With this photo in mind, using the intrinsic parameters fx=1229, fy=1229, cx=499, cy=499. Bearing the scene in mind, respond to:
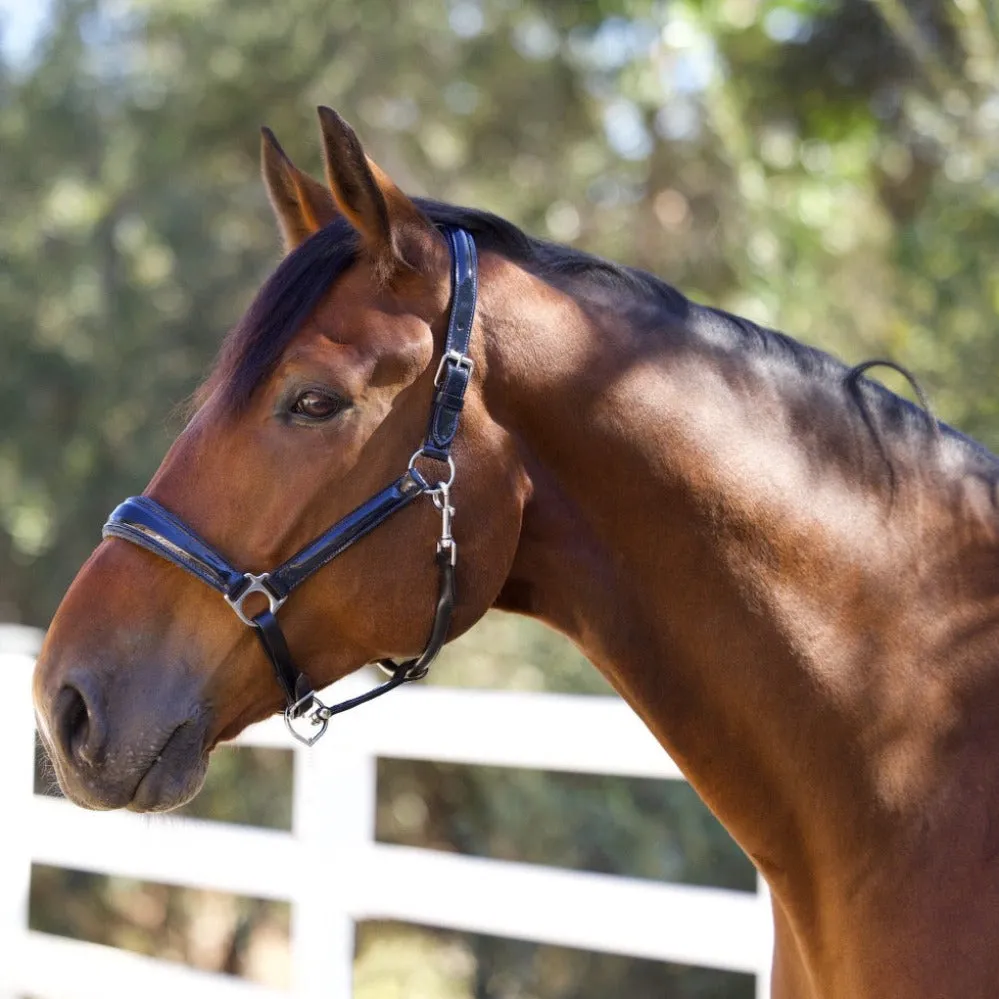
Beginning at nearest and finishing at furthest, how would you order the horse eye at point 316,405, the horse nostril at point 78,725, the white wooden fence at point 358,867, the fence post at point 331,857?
the horse nostril at point 78,725 → the horse eye at point 316,405 → the white wooden fence at point 358,867 → the fence post at point 331,857

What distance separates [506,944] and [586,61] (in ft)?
23.7

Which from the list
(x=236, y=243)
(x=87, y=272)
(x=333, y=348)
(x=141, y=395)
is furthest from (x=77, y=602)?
(x=87, y=272)

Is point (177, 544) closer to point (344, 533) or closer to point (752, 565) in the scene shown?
point (344, 533)

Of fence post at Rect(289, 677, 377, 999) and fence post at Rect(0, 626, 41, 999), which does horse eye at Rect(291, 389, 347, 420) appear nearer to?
fence post at Rect(289, 677, 377, 999)

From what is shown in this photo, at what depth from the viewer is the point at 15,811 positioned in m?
4.68

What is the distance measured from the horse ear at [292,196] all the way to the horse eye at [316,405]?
0.39m

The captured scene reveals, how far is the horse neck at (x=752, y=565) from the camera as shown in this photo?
1.89m

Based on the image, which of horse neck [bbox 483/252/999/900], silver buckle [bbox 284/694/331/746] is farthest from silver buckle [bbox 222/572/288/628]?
horse neck [bbox 483/252/999/900]

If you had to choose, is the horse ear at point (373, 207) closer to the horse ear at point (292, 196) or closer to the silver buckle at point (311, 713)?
the horse ear at point (292, 196)

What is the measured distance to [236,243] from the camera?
11609 mm

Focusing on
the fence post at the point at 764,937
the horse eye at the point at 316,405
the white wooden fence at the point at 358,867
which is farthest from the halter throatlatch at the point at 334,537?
the fence post at the point at 764,937

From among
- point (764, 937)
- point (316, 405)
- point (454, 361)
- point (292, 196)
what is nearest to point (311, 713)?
point (316, 405)

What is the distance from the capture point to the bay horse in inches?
72.8

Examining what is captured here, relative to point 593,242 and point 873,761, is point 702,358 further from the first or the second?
point 593,242
